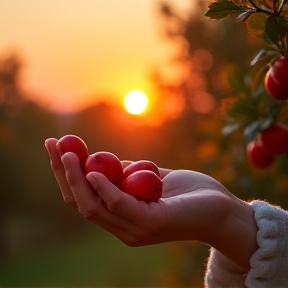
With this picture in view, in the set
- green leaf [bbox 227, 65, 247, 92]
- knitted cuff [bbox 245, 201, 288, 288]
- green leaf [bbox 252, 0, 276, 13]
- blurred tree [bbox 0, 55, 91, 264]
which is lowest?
blurred tree [bbox 0, 55, 91, 264]

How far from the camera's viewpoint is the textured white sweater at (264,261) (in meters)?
1.69

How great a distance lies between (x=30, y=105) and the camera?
11953 millimetres

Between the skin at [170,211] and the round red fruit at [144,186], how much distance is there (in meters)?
0.03

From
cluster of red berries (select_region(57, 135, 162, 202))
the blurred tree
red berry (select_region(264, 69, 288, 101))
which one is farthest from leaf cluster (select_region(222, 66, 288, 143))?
the blurred tree

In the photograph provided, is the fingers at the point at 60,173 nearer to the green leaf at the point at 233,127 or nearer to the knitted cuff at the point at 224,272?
the knitted cuff at the point at 224,272

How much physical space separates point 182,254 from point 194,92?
336 cm

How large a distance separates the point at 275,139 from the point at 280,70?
57 cm

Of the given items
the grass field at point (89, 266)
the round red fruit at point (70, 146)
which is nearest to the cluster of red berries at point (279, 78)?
the round red fruit at point (70, 146)

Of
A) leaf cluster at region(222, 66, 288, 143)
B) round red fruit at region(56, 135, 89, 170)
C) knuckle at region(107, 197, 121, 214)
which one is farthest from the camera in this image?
leaf cluster at region(222, 66, 288, 143)

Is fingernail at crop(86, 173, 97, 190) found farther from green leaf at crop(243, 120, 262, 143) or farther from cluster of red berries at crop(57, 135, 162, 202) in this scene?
green leaf at crop(243, 120, 262, 143)

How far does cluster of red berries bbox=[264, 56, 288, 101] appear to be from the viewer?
5.54 ft

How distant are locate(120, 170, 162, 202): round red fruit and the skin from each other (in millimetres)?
35

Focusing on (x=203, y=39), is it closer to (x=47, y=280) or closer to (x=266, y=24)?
(x=266, y=24)

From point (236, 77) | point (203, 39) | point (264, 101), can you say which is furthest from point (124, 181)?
point (203, 39)
